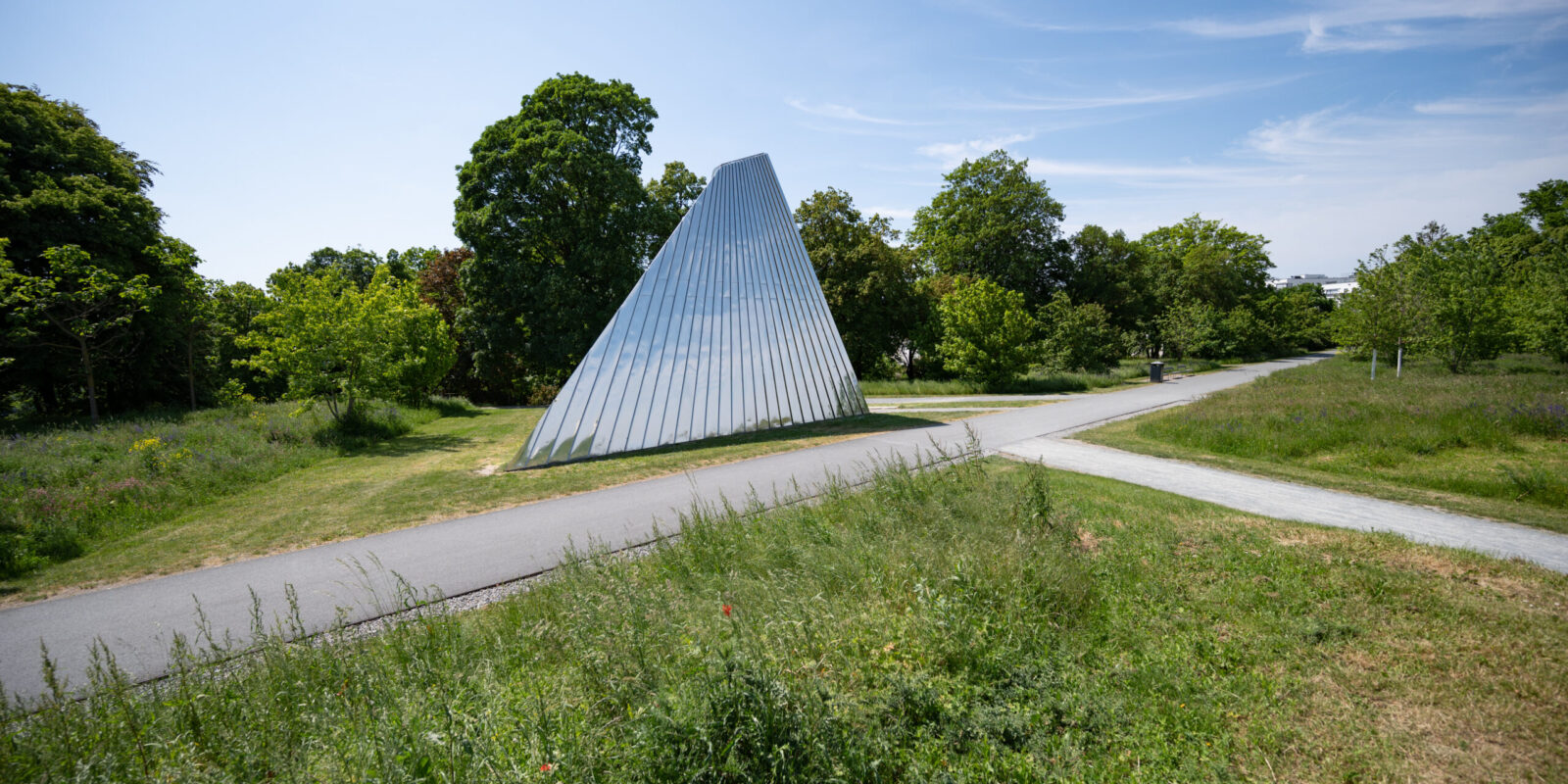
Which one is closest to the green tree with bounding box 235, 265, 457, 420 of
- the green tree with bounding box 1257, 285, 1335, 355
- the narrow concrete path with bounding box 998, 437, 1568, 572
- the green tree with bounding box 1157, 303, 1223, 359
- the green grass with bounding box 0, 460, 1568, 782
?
the green grass with bounding box 0, 460, 1568, 782

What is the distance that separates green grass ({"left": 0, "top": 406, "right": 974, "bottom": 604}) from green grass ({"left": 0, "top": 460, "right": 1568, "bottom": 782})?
3.75 meters

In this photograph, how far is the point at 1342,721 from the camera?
3.17 meters

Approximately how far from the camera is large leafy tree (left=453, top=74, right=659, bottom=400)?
20266 mm

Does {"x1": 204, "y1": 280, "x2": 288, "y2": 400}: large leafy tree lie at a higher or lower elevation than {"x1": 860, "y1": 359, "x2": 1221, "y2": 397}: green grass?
higher

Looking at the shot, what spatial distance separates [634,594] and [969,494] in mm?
3930

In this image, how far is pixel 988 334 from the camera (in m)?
22.0

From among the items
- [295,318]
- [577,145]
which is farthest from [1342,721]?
[577,145]

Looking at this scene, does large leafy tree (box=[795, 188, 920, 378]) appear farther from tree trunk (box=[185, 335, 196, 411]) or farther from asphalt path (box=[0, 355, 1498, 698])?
tree trunk (box=[185, 335, 196, 411])

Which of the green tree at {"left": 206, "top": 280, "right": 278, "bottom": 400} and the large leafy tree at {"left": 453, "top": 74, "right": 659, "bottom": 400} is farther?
the large leafy tree at {"left": 453, "top": 74, "right": 659, "bottom": 400}

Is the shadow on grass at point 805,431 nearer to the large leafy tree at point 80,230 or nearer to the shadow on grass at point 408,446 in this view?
the shadow on grass at point 408,446

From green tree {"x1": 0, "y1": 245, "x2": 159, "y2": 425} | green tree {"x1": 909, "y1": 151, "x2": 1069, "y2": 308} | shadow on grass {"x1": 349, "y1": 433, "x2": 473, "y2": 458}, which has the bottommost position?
shadow on grass {"x1": 349, "y1": 433, "x2": 473, "y2": 458}

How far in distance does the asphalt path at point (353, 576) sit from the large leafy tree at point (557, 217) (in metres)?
13.1

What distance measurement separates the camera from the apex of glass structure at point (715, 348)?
11.1 meters

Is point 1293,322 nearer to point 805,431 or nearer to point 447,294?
point 805,431
